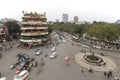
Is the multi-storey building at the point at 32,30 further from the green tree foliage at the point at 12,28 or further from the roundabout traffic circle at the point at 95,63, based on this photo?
the roundabout traffic circle at the point at 95,63

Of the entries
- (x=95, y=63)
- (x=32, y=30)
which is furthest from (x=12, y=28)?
(x=95, y=63)

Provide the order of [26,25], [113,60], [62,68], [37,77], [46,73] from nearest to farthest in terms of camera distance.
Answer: [37,77] < [46,73] < [62,68] < [113,60] < [26,25]

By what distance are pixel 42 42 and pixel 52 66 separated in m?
31.4

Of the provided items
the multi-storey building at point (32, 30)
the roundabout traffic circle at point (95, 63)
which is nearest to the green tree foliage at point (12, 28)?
the multi-storey building at point (32, 30)

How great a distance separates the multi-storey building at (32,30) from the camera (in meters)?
69.7

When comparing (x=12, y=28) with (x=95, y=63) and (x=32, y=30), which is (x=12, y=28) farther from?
(x=95, y=63)

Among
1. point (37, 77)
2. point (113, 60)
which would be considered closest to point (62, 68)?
point (37, 77)

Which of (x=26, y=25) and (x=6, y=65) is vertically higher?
(x=26, y=25)

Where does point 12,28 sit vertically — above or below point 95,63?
above

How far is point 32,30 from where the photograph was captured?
72.4 m

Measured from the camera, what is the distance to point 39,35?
2881 inches

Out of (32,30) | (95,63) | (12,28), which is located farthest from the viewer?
(12,28)

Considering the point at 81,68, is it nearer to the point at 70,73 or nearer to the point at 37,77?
the point at 70,73

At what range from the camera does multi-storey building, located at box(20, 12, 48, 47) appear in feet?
229
